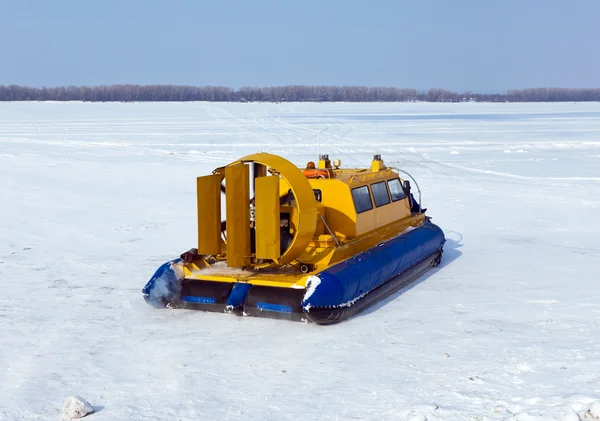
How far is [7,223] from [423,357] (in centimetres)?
888

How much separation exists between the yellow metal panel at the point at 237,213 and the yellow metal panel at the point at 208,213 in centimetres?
39

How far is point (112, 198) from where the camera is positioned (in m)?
15.6

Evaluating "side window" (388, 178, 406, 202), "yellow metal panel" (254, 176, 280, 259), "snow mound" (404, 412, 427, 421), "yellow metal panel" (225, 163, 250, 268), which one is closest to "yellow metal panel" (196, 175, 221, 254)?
"yellow metal panel" (225, 163, 250, 268)

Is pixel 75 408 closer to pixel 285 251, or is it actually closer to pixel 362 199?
pixel 285 251

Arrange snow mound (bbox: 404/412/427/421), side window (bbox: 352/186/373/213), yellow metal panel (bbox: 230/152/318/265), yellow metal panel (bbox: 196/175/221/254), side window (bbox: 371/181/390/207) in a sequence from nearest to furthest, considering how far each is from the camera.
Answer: snow mound (bbox: 404/412/427/421) → yellow metal panel (bbox: 230/152/318/265) → yellow metal panel (bbox: 196/175/221/254) → side window (bbox: 352/186/373/213) → side window (bbox: 371/181/390/207)

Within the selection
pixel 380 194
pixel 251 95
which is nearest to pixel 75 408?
pixel 380 194

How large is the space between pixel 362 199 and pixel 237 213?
176 centimetres

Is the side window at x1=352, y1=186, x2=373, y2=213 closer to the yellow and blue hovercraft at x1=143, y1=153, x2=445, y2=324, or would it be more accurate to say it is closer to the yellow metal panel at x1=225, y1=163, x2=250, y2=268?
the yellow and blue hovercraft at x1=143, y1=153, x2=445, y2=324

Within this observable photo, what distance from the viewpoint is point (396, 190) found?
994 centimetres

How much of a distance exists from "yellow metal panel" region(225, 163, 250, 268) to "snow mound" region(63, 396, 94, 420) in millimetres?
2837

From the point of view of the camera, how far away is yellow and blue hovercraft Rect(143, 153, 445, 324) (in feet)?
24.3

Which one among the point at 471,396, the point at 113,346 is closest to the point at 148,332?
the point at 113,346

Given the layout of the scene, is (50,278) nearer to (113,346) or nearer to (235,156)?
(113,346)

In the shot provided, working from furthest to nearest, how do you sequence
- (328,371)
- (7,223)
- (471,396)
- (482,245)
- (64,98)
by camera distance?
(64,98), (7,223), (482,245), (328,371), (471,396)
